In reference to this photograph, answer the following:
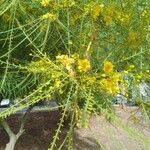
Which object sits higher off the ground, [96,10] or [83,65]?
[96,10]

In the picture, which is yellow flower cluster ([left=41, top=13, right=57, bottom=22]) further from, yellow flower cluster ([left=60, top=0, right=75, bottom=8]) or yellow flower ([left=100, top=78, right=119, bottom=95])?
yellow flower ([left=100, top=78, right=119, bottom=95])

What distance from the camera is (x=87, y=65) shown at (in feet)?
4.53

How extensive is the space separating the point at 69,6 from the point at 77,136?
3.81 m

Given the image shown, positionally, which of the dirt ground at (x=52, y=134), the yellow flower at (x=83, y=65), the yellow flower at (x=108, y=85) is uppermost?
the yellow flower at (x=83, y=65)

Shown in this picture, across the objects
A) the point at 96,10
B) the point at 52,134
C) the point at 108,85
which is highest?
the point at 96,10

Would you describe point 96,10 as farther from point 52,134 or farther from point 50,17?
point 52,134

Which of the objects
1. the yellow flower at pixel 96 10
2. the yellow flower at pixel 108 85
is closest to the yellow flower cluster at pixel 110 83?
the yellow flower at pixel 108 85

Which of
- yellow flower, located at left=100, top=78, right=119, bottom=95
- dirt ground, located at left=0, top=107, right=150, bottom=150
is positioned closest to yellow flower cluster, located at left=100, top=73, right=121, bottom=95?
yellow flower, located at left=100, top=78, right=119, bottom=95

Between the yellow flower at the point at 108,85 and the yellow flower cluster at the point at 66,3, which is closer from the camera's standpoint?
the yellow flower at the point at 108,85

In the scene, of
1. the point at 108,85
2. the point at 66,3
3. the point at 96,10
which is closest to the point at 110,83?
the point at 108,85

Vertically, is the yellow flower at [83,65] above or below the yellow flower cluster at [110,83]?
above

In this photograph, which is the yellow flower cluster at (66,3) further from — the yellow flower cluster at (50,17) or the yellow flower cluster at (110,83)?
the yellow flower cluster at (110,83)

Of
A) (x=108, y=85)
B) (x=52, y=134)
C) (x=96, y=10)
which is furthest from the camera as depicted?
(x=52, y=134)

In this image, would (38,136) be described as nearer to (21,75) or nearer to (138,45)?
(21,75)
